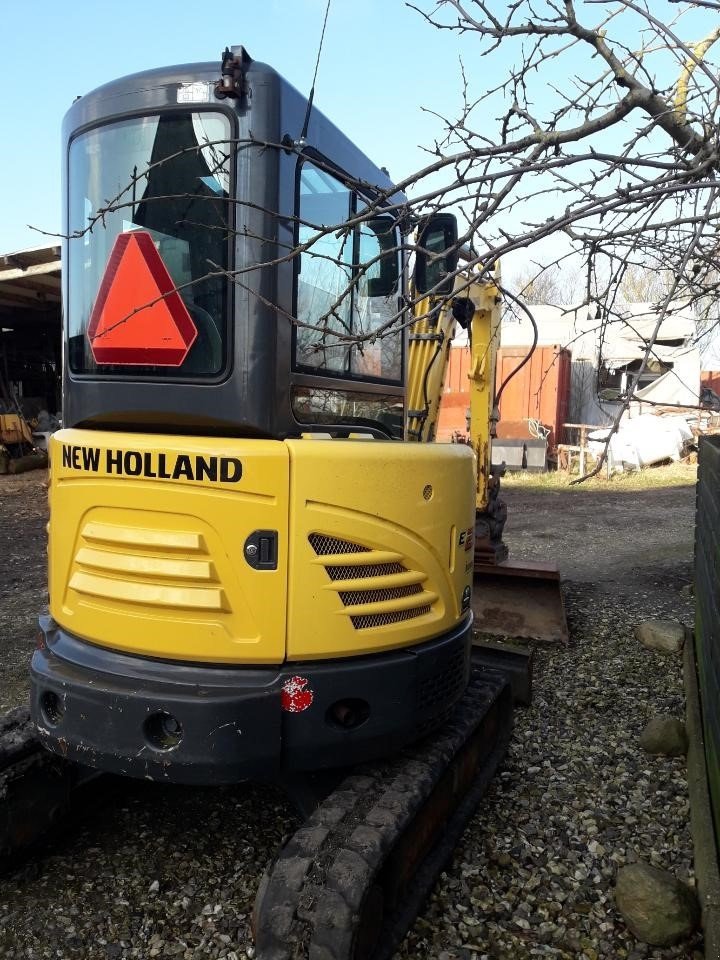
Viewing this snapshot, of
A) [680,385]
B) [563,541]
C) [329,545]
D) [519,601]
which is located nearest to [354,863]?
[329,545]

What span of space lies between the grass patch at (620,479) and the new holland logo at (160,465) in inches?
490

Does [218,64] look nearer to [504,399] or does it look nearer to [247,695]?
[247,695]

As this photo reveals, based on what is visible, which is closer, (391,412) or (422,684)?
(422,684)

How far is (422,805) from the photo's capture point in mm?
2773

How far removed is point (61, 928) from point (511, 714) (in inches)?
95.5

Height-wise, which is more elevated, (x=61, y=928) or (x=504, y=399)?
(x=504, y=399)

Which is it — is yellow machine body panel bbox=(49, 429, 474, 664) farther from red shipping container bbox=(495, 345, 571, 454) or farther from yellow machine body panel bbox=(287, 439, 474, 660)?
red shipping container bbox=(495, 345, 571, 454)

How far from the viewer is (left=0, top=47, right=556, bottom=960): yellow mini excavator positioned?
246 cm

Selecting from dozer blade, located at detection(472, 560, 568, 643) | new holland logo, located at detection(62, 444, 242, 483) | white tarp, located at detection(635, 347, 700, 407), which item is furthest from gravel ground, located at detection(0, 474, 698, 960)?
white tarp, located at detection(635, 347, 700, 407)

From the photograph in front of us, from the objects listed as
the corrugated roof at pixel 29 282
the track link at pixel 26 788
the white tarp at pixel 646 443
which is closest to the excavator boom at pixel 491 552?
the track link at pixel 26 788

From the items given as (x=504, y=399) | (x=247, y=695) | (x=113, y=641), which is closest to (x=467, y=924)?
(x=247, y=695)

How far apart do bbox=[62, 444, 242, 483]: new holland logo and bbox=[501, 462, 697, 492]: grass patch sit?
12454 mm

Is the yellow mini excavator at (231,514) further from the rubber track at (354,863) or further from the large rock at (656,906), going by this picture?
the large rock at (656,906)

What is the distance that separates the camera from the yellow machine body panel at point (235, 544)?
2467 millimetres
